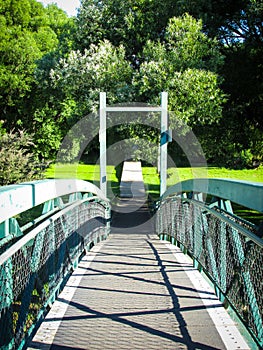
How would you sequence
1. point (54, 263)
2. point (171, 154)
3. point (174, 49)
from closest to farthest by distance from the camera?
point (54, 263)
point (174, 49)
point (171, 154)

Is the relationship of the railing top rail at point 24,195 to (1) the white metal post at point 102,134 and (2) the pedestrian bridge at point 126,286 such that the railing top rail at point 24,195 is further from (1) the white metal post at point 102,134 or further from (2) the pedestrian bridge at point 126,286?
(1) the white metal post at point 102,134

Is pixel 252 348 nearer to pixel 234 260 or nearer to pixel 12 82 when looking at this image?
pixel 234 260

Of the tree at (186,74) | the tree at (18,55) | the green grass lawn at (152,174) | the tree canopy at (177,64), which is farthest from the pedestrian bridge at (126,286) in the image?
the tree at (18,55)

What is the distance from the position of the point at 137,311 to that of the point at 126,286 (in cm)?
87

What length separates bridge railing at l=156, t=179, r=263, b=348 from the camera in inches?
114

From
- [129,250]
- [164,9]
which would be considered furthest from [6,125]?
[129,250]

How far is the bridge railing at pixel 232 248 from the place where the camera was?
289 cm

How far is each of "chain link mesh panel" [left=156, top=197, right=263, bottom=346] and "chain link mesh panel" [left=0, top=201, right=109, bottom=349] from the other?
134 cm

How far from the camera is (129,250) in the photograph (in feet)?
24.2

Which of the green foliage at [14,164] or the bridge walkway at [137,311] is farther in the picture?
the green foliage at [14,164]

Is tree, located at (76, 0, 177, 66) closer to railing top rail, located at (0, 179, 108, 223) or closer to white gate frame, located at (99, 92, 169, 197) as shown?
white gate frame, located at (99, 92, 169, 197)

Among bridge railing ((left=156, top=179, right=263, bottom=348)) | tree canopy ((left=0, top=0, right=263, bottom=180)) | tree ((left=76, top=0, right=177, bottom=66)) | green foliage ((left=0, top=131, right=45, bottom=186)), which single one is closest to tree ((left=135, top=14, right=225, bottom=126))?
tree canopy ((left=0, top=0, right=263, bottom=180))

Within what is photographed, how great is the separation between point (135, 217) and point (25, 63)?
12971 millimetres

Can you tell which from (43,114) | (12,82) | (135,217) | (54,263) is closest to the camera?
(54,263)
